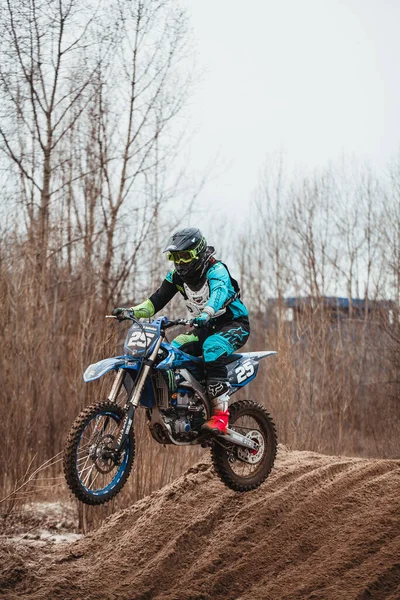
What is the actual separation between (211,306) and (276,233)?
68.4 ft

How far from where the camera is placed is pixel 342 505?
7.82 meters

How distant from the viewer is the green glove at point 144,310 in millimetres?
6930

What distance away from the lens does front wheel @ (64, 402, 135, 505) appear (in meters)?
5.96

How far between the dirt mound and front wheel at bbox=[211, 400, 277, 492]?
50 centimetres

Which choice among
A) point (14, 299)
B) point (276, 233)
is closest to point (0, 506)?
point (14, 299)

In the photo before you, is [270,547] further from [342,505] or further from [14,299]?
[14,299]

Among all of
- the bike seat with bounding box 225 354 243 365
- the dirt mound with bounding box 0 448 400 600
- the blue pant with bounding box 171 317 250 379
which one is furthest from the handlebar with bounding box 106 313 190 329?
the dirt mound with bounding box 0 448 400 600

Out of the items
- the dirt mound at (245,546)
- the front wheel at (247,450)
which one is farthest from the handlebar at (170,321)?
the dirt mound at (245,546)

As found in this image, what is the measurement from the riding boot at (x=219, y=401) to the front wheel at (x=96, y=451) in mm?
878

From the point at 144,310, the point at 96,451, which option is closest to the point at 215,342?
the point at 144,310

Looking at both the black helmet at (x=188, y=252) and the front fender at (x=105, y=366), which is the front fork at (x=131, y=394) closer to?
the front fender at (x=105, y=366)

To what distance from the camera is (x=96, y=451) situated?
6.02 m

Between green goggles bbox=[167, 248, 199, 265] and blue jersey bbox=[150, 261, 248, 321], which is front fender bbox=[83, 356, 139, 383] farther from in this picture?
green goggles bbox=[167, 248, 199, 265]

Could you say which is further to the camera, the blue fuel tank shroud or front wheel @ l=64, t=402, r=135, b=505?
the blue fuel tank shroud
